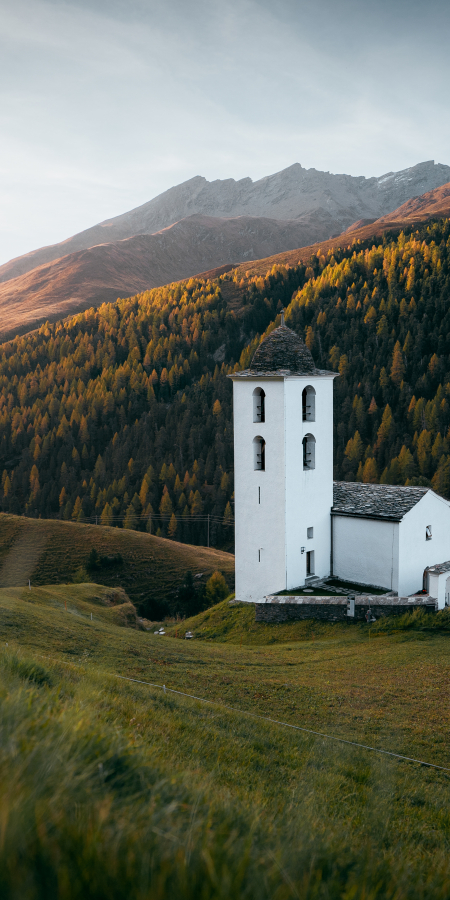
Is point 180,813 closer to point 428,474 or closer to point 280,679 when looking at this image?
point 280,679

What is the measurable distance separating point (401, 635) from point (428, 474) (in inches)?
2996

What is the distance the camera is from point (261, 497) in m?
27.9

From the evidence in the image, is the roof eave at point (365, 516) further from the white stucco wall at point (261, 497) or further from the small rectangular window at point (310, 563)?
the white stucco wall at point (261, 497)

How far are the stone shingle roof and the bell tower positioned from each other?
3.26 ft

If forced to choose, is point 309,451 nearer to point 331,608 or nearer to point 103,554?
point 331,608

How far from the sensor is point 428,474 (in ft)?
305

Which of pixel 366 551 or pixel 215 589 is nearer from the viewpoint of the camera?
pixel 366 551

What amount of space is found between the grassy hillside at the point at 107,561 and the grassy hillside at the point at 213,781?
31.9 meters

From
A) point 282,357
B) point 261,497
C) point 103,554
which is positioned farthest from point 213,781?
point 103,554

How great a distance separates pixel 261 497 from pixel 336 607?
6.37m

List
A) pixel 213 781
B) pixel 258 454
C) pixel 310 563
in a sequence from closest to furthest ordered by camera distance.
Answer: pixel 213 781 → pixel 258 454 → pixel 310 563

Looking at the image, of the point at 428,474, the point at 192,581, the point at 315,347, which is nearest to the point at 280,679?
the point at 192,581

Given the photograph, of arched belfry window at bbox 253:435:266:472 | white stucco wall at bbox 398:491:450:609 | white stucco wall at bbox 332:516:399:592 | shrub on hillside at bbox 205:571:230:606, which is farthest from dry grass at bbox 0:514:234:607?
white stucco wall at bbox 398:491:450:609

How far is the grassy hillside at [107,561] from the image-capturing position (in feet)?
156
